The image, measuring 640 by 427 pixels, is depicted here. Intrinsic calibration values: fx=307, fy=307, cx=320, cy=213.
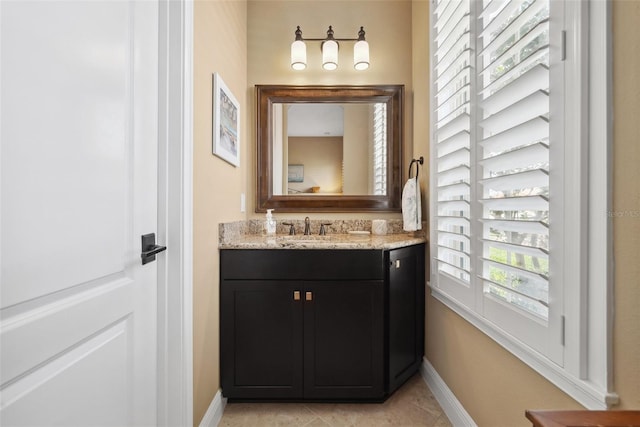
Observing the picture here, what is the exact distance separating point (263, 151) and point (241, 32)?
81 centimetres

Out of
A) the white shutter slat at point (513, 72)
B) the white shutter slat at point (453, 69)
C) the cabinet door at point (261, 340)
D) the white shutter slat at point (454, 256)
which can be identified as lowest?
the cabinet door at point (261, 340)

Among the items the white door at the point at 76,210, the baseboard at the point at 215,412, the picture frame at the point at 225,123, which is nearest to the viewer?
the white door at the point at 76,210

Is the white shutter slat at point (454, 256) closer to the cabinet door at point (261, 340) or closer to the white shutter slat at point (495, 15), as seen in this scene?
the cabinet door at point (261, 340)

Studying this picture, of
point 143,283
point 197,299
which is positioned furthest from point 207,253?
point 143,283

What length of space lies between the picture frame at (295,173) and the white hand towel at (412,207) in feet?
2.59

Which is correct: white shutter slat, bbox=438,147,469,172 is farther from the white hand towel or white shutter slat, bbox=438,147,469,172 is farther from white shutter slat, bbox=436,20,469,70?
white shutter slat, bbox=436,20,469,70

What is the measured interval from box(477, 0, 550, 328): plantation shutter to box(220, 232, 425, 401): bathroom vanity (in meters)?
0.61

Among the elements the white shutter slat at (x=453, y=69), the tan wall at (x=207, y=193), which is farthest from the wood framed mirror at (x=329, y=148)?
the white shutter slat at (x=453, y=69)

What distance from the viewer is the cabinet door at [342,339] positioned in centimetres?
167

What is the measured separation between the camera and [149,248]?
1062 millimetres

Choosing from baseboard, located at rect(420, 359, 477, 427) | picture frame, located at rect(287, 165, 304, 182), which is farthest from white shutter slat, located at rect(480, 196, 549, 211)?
picture frame, located at rect(287, 165, 304, 182)

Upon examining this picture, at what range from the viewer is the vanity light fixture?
2170mm

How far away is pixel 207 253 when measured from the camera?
149 cm

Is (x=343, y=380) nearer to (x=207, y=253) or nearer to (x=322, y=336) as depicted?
(x=322, y=336)
